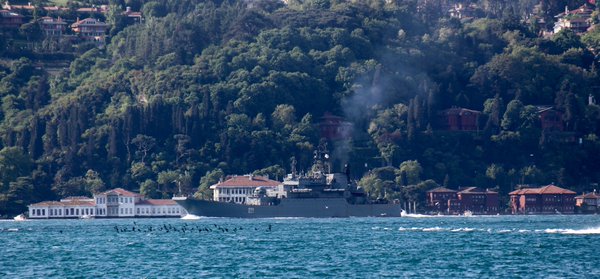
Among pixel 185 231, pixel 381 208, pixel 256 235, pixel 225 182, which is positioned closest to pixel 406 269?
pixel 256 235

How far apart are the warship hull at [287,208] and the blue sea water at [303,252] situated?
107 feet

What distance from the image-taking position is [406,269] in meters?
83.9

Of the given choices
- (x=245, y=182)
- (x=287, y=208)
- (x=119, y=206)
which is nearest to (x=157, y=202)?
Result: (x=119, y=206)

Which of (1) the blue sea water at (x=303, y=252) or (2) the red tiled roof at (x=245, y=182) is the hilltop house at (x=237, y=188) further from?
(1) the blue sea water at (x=303, y=252)

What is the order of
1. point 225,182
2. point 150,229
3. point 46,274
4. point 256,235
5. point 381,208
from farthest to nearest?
point 225,182
point 381,208
point 150,229
point 256,235
point 46,274

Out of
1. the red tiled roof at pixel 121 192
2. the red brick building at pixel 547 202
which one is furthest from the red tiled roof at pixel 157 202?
the red brick building at pixel 547 202

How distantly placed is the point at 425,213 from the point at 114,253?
103 metres

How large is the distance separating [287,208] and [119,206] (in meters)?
29.4

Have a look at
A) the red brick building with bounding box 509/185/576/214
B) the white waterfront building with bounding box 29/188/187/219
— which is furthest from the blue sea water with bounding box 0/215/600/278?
the red brick building with bounding box 509/185/576/214

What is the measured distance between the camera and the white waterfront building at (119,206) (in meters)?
191

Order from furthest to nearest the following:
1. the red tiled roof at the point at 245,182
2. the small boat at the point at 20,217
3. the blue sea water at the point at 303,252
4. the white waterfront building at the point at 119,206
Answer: the white waterfront building at the point at 119,206 → the red tiled roof at the point at 245,182 → the small boat at the point at 20,217 → the blue sea water at the point at 303,252

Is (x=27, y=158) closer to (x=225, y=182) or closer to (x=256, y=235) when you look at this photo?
(x=225, y=182)

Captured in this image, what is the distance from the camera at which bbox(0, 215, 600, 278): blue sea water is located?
82.7 meters

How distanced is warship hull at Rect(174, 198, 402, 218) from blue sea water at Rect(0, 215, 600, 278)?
3272 centimetres
